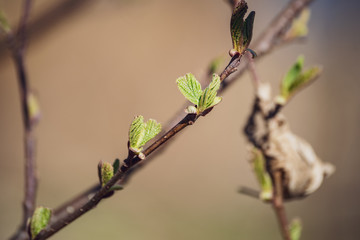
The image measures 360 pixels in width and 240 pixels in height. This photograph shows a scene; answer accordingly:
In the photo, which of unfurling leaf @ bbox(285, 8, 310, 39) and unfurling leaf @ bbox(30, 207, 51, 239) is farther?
unfurling leaf @ bbox(285, 8, 310, 39)

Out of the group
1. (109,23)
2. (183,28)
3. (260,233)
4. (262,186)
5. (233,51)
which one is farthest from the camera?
(183,28)

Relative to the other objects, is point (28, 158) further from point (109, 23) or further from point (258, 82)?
point (109, 23)

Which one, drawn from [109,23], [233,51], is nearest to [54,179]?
[109,23]

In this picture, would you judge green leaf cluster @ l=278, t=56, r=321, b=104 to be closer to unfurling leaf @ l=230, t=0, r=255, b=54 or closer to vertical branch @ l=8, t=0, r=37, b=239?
unfurling leaf @ l=230, t=0, r=255, b=54

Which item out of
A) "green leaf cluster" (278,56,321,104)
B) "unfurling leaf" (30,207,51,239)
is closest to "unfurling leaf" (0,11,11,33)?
"unfurling leaf" (30,207,51,239)

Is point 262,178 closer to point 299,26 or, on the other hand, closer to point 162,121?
point 299,26

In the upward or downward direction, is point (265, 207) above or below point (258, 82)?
below
